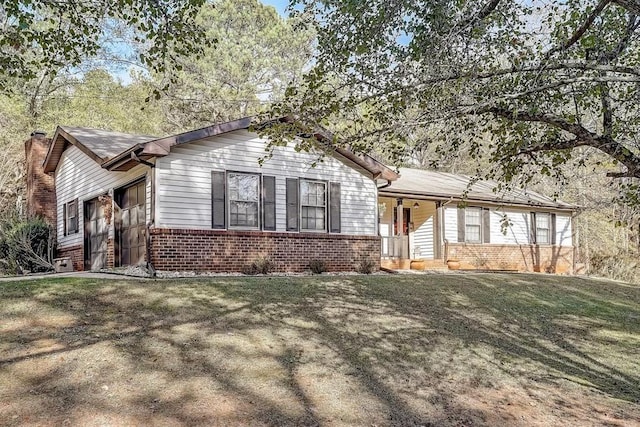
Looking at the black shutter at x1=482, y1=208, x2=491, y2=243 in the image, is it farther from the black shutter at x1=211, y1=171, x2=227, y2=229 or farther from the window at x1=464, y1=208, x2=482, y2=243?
the black shutter at x1=211, y1=171, x2=227, y2=229

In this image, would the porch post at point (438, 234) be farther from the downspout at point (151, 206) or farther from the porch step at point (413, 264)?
the downspout at point (151, 206)

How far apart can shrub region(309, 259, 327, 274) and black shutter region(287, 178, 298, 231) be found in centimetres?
100

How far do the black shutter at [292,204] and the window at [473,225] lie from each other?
8718 millimetres

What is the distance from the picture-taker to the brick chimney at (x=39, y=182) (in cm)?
1958

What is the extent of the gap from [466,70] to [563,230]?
63.2ft

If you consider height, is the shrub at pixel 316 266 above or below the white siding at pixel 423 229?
below

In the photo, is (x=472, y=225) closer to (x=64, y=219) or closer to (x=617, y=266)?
(x=617, y=266)

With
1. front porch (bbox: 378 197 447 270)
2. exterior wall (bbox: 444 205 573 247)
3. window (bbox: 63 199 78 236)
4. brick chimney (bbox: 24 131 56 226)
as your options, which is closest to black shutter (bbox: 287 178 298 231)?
front porch (bbox: 378 197 447 270)

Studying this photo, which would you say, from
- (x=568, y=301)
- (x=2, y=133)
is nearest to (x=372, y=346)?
(x=568, y=301)

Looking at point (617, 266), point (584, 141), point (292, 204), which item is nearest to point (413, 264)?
point (292, 204)

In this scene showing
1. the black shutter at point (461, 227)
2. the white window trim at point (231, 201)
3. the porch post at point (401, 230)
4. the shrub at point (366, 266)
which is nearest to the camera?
the white window trim at point (231, 201)

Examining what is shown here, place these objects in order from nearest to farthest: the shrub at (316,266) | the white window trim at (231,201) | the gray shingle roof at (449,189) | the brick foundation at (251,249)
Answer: the brick foundation at (251,249), the white window trim at (231,201), the shrub at (316,266), the gray shingle roof at (449,189)

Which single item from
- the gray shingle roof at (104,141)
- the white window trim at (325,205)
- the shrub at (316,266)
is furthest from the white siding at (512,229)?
the gray shingle roof at (104,141)

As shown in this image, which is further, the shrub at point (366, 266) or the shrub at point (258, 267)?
the shrub at point (366, 266)
